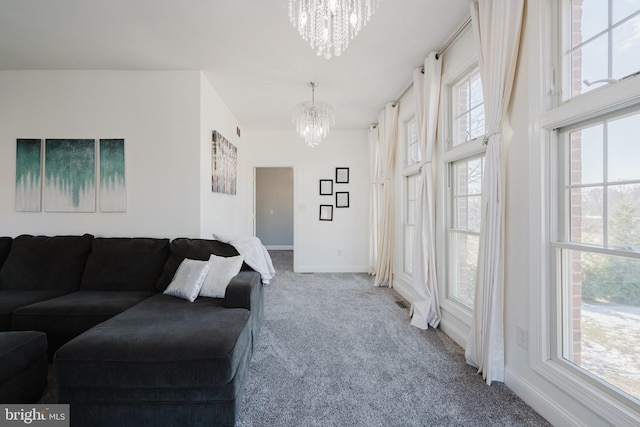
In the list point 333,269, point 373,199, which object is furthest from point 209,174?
point 333,269

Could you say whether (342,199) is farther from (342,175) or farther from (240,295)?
(240,295)

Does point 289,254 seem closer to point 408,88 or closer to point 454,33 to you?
point 408,88

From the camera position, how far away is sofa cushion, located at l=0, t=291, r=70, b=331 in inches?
85.0

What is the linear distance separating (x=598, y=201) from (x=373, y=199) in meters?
3.75

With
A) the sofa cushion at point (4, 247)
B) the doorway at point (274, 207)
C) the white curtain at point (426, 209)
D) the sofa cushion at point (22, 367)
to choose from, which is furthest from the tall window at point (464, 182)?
the doorway at point (274, 207)

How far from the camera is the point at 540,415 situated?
1.66 m

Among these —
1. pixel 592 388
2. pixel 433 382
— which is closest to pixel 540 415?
pixel 592 388

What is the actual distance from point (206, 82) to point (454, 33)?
2.78 metres

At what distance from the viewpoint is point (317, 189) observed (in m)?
5.57

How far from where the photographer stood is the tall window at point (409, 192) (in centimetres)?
391

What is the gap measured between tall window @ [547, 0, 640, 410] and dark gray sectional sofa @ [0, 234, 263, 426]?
1.96 meters

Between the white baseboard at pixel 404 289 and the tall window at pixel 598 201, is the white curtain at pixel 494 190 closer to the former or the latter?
the tall window at pixel 598 201

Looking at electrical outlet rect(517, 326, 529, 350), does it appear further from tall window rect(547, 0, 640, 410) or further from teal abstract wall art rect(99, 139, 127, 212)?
teal abstract wall art rect(99, 139, 127, 212)

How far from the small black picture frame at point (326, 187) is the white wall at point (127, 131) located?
2.73 m
